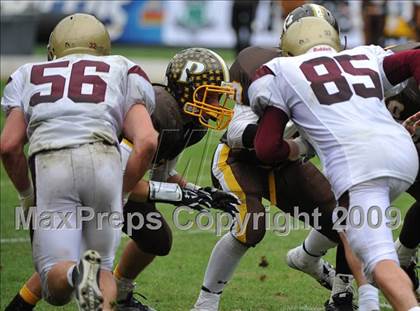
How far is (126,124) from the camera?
454cm

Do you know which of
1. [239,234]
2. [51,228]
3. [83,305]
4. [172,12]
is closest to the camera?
[83,305]

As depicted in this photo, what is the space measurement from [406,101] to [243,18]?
479 inches

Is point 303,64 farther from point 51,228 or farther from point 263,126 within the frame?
point 51,228

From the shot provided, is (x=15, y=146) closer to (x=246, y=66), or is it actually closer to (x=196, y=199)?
(x=196, y=199)

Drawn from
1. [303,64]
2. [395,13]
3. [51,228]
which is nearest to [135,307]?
[51,228]

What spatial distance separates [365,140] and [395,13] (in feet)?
45.7

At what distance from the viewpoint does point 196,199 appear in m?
4.91

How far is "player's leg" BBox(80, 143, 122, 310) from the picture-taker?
433 centimetres

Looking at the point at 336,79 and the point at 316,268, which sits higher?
the point at 336,79

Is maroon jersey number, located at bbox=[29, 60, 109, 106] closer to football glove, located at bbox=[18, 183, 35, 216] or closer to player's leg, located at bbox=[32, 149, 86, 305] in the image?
player's leg, located at bbox=[32, 149, 86, 305]

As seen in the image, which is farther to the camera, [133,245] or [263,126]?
[133,245]

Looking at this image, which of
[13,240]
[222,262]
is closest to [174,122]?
[222,262]

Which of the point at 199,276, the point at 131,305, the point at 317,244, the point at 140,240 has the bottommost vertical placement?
the point at 199,276

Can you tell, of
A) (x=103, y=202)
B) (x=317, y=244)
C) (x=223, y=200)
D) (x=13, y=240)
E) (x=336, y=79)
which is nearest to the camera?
(x=103, y=202)
